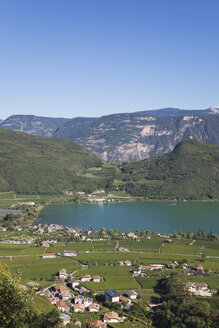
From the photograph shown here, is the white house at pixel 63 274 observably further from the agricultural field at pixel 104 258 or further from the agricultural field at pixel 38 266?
the agricultural field at pixel 104 258

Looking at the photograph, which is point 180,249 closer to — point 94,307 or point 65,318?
point 94,307

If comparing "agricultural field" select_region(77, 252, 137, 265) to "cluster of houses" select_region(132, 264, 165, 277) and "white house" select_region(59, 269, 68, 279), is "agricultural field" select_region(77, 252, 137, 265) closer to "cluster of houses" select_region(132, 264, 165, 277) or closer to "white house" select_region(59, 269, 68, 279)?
"cluster of houses" select_region(132, 264, 165, 277)

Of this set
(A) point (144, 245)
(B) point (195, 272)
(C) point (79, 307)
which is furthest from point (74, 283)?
(A) point (144, 245)

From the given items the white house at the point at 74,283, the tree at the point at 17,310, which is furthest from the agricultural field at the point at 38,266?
the tree at the point at 17,310

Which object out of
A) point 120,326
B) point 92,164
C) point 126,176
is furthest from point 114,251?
point 92,164

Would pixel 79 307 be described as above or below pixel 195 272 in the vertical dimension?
above

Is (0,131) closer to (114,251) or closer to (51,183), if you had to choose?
(51,183)
